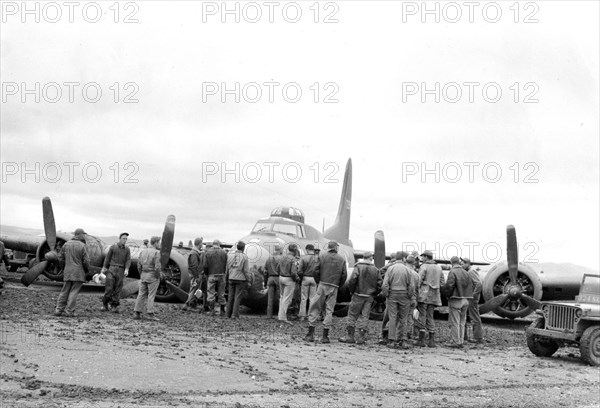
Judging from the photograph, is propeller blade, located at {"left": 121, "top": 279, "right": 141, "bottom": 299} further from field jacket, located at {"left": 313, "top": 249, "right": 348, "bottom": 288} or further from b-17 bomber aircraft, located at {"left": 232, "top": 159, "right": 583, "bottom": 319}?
field jacket, located at {"left": 313, "top": 249, "right": 348, "bottom": 288}

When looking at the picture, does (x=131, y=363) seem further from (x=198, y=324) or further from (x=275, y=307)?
(x=275, y=307)

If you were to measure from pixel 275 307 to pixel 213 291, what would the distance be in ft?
6.67

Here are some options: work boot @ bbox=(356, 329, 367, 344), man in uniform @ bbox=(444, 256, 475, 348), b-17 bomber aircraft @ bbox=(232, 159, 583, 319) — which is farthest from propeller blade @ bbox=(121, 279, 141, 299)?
man in uniform @ bbox=(444, 256, 475, 348)

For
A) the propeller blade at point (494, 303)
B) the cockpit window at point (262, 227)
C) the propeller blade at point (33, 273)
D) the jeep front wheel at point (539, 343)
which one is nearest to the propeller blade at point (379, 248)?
the propeller blade at point (494, 303)

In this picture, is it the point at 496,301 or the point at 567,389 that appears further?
the point at 496,301

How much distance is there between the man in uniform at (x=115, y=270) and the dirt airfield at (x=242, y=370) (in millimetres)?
1473

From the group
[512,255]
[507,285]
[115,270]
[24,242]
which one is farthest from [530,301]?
[24,242]

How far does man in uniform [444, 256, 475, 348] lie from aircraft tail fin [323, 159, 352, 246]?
1374cm

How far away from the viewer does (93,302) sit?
1900cm

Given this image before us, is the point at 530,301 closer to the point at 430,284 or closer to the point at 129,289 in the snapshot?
the point at 430,284

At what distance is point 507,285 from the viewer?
20406 mm

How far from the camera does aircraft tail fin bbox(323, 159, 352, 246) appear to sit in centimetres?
2981

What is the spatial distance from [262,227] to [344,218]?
1090 centimetres

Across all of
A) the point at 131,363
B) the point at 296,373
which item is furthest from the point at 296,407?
the point at 131,363
